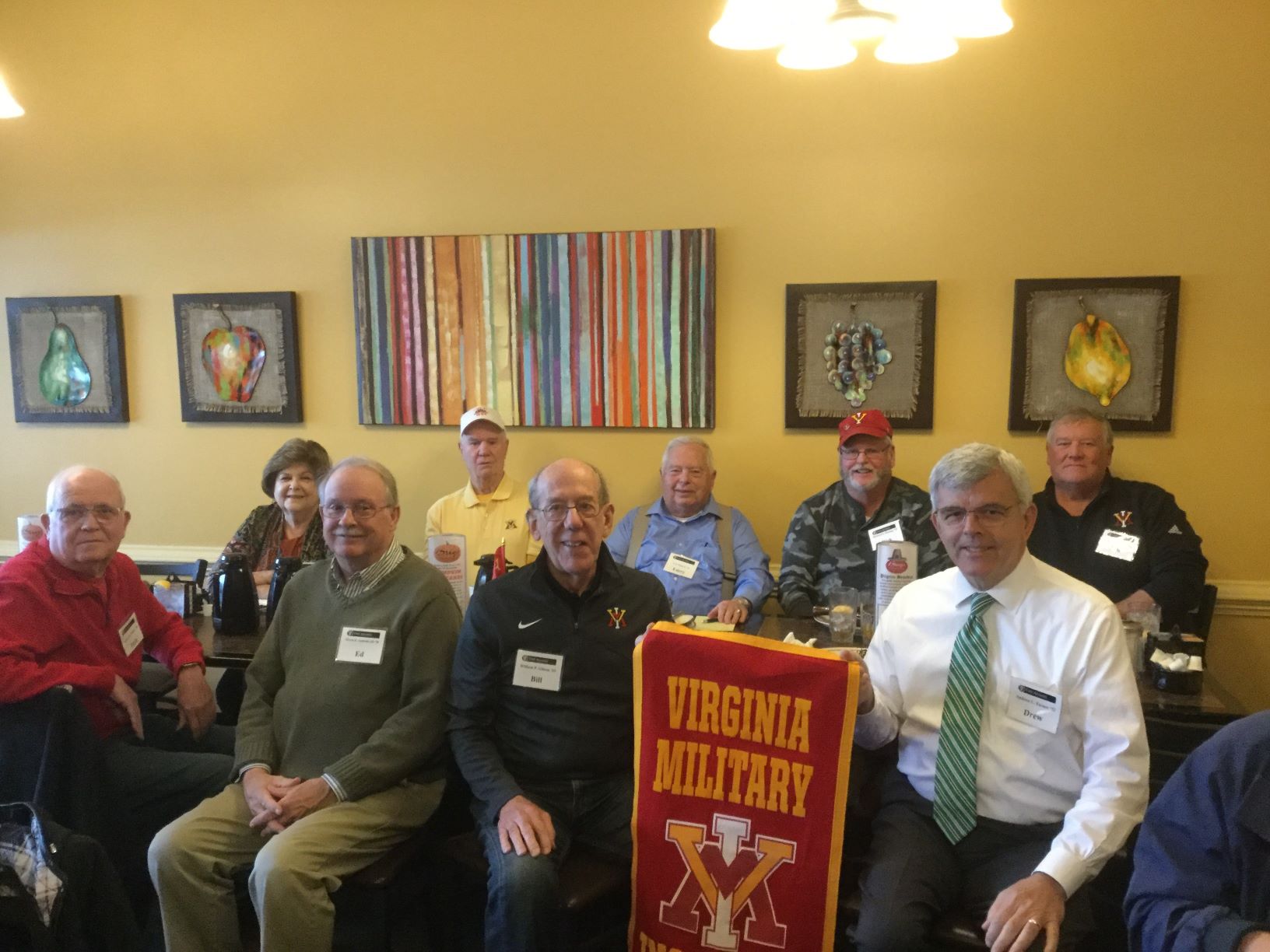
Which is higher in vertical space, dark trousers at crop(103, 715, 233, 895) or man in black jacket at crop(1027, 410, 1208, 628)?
man in black jacket at crop(1027, 410, 1208, 628)

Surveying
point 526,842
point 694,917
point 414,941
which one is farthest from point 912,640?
point 414,941

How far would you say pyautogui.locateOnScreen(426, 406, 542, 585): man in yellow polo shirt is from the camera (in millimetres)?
3977

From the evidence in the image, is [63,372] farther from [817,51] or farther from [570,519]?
[817,51]

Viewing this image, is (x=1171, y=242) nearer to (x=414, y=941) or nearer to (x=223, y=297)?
(x=414, y=941)

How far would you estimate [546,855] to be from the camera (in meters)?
2.10

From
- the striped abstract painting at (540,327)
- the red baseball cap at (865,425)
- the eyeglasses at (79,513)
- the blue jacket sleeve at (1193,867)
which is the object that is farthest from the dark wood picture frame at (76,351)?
the blue jacket sleeve at (1193,867)

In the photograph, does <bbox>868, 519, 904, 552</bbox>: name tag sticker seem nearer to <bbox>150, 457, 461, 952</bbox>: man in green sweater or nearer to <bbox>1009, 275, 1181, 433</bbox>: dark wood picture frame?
<bbox>1009, 275, 1181, 433</bbox>: dark wood picture frame

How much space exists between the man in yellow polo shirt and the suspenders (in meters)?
0.43

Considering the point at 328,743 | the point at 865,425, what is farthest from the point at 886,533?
the point at 328,743

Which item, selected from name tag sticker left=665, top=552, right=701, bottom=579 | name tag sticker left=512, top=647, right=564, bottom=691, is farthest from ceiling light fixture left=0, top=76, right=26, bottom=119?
name tag sticker left=665, top=552, right=701, bottom=579

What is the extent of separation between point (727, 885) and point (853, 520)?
1.88m

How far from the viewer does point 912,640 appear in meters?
2.22

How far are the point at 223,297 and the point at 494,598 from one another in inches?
114

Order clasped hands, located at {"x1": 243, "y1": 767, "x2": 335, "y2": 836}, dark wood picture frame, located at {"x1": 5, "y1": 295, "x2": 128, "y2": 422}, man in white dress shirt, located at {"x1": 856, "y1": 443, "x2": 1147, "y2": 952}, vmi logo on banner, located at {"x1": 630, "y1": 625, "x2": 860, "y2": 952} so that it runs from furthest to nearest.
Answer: dark wood picture frame, located at {"x1": 5, "y1": 295, "x2": 128, "y2": 422} → clasped hands, located at {"x1": 243, "y1": 767, "x2": 335, "y2": 836} → vmi logo on banner, located at {"x1": 630, "y1": 625, "x2": 860, "y2": 952} → man in white dress shirt, located at {"x1": 856, "y1": 443, "x2": 1147, "y2": 952}
